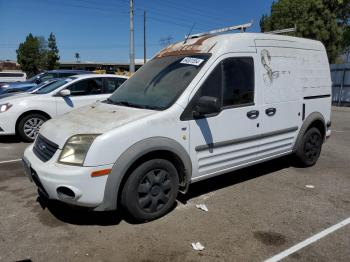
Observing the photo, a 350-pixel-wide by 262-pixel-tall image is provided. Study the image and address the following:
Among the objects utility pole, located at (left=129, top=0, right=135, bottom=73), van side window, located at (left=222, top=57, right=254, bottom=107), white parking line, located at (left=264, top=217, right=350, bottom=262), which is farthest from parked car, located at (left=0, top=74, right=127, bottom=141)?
utility pole, located at (left=129, top=0, right=135, bottom=73)

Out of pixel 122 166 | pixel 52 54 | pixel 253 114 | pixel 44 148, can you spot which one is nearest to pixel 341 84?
pixel 253 114

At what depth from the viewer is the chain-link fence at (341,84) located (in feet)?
65.9

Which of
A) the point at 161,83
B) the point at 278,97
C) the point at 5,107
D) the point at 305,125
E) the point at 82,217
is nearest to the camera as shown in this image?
the point at 82,217

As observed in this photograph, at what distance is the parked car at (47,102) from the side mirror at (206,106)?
484cm

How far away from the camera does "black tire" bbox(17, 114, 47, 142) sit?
793 cm

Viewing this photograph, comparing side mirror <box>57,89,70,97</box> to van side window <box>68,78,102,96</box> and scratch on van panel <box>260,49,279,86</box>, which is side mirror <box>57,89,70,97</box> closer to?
van side window <box>68,78,102,96</box>

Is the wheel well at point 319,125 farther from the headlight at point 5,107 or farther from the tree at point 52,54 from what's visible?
the tree at point 52,54

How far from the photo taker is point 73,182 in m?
3.34

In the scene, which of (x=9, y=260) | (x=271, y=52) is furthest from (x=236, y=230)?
(x=271, y=52)

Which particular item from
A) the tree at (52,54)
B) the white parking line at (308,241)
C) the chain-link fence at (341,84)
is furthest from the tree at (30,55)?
the white parking line at (308,241)

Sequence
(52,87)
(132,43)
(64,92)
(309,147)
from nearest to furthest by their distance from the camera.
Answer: (309,147)
(64,92)
(52,87)
(132,43)

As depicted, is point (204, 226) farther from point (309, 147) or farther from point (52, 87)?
point (52, 87)

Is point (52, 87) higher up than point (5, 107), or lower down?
higher up

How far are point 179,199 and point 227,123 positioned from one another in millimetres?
1156
